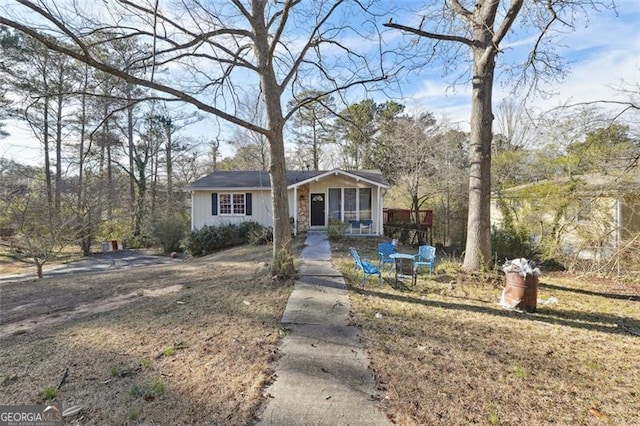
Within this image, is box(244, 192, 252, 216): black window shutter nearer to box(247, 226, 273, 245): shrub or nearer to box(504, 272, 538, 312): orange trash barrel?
box(247, 226, 273, 245): shrub

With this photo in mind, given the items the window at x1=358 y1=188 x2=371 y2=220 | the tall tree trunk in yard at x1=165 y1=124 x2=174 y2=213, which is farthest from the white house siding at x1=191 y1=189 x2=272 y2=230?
the tall tree trunk in yard at x1=165 y1=124 x2=174 y2=213

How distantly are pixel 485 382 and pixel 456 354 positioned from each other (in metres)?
0.60

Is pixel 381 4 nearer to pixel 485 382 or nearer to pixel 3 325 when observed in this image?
pixel 485 382

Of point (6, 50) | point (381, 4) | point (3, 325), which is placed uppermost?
point (6, 50)

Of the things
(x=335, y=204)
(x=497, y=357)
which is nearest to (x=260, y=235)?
(x=335, y=204)

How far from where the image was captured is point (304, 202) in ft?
51.5

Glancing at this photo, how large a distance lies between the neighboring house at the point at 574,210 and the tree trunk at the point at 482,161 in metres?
2.78

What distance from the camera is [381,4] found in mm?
6918

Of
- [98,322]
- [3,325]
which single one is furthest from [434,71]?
[3,325]

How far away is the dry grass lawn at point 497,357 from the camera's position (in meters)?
2.72

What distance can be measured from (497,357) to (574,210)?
31.7ft

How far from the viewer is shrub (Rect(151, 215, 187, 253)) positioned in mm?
17312

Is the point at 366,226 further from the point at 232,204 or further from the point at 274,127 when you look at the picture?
the point at 274,127

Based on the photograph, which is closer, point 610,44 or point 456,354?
point 456,354
